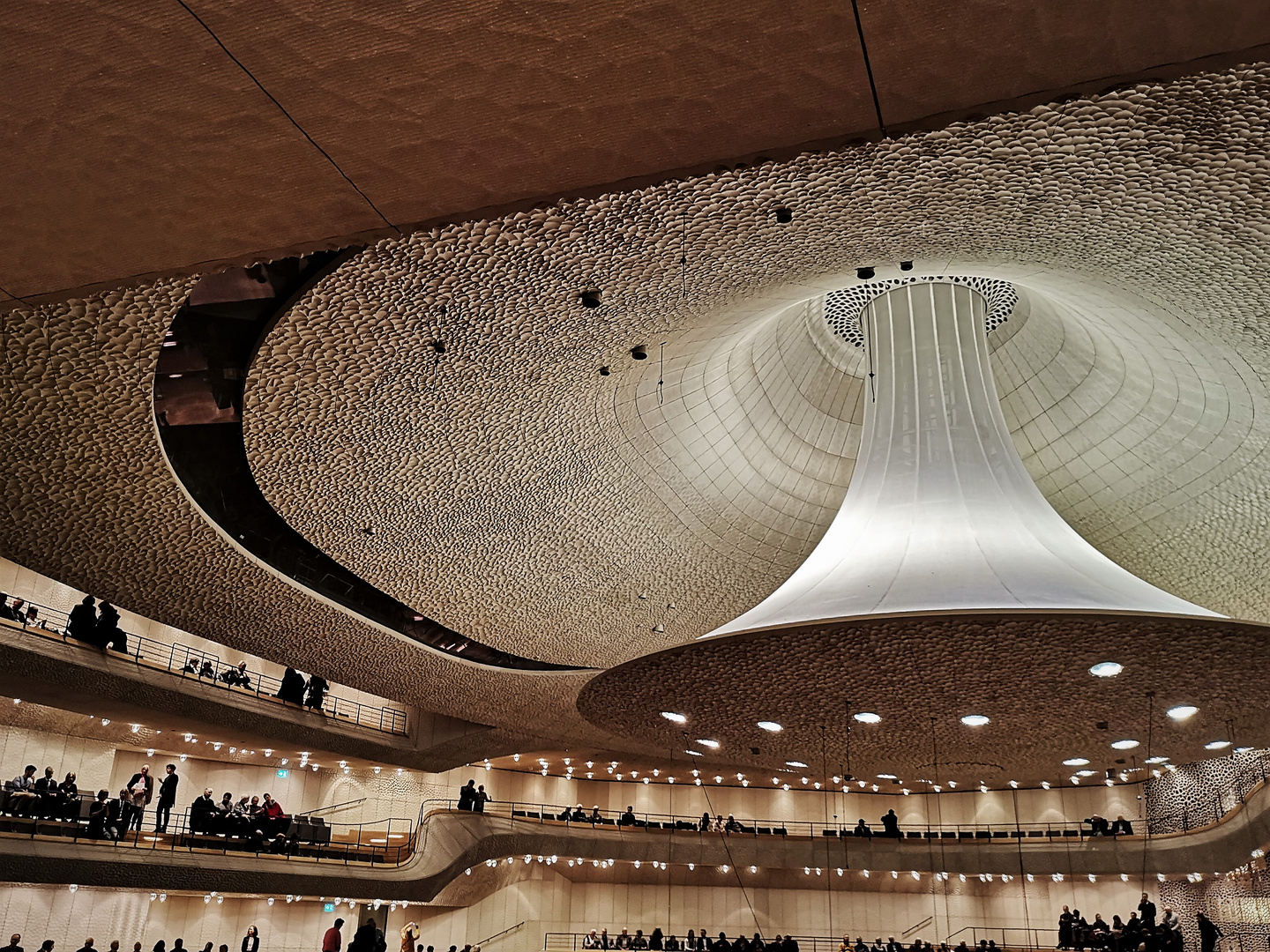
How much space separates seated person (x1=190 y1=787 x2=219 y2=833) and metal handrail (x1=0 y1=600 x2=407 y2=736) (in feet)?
7.77

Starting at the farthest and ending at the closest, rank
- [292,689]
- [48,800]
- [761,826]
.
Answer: [761,826], [292,689], [48,800]

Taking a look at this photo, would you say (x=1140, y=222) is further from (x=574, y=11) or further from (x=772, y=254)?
(x=574, y=11)

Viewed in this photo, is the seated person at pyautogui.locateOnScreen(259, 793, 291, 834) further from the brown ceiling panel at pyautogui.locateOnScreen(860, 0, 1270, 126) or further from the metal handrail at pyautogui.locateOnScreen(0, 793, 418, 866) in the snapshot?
the brown ceiling panel at pyautogui.locateOnScreen(860, 0, 1270, 126)

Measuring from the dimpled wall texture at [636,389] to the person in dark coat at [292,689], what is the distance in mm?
4927

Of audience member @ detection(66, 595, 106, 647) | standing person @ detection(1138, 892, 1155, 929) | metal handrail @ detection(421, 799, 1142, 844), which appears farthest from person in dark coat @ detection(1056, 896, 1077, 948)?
audience member @ detection(66, 595, 106, 647)

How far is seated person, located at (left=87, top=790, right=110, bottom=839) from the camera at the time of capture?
17547 millimetres

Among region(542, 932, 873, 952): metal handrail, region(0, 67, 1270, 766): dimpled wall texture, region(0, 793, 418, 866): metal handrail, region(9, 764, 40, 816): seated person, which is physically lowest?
region(542, 932, 873, 952): metal handrail

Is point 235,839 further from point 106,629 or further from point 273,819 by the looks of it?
point 106,629

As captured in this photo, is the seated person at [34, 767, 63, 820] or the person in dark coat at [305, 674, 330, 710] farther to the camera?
the person in dark coat at [305, 674, 330, 710]

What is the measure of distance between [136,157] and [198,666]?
22960 millimetres

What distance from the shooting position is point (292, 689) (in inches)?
862

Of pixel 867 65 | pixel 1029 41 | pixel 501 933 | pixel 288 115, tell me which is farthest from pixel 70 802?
pixel 1029 41

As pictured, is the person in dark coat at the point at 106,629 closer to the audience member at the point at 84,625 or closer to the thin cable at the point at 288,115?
the audience member at the point at 84,625

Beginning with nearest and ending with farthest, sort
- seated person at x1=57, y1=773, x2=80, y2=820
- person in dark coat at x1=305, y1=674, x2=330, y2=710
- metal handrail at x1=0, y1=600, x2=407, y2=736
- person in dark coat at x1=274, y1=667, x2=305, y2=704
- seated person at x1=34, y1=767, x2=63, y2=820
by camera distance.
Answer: seated person at x1=34, y1=767, x2=63, y2=820 < seated person at x1=57, y1=773, x2=80, y2=820 < metal handrail at x1=0, y1=600, x2=407, y2=736 < person in dark coat at x1=274, y1=667, x2=305, y2=704 < person in dark coat at x1=305, y1=674, x2=330, y2=710
